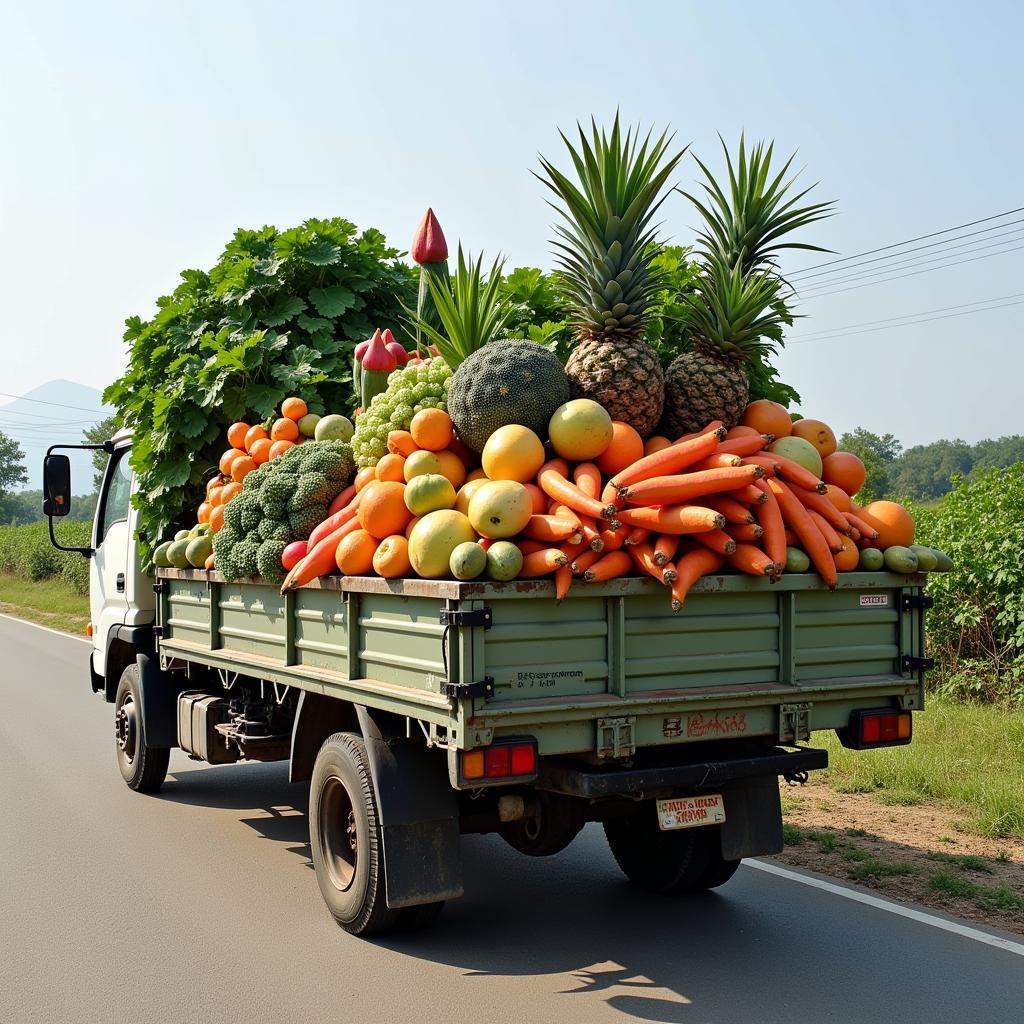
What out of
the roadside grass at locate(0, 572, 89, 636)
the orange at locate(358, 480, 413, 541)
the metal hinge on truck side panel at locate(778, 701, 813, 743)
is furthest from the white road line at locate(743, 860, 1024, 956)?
the roadside grass at locate(0, 572, 89, 636)

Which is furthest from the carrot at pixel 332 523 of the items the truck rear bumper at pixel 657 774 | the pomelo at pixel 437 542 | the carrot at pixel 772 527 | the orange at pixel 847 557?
the orange at pixel 847 557

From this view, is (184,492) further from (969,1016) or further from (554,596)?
(969,1016)

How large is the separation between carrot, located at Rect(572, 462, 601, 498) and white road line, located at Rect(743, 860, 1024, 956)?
2686 millimetres

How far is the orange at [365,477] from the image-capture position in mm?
5768

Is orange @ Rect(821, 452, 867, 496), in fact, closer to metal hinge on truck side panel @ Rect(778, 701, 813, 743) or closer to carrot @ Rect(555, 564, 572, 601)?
metal hinge on truck side panel @ Rect(778, 701, 813, 743)

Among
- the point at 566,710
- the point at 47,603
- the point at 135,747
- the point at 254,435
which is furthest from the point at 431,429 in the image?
the point at 47,603

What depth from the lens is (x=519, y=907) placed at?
5.84 metres

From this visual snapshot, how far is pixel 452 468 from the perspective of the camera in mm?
5484

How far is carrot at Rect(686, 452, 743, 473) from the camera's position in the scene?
4887 millimetres

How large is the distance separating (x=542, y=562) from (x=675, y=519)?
0.63m

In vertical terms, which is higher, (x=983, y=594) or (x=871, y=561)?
(x=871, y=561)

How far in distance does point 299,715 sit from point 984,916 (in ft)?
11.7

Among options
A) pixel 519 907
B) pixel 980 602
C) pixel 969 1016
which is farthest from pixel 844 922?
pixel 980 602

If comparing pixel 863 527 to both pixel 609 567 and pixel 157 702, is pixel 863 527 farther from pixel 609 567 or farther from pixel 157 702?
pixel 157 702
